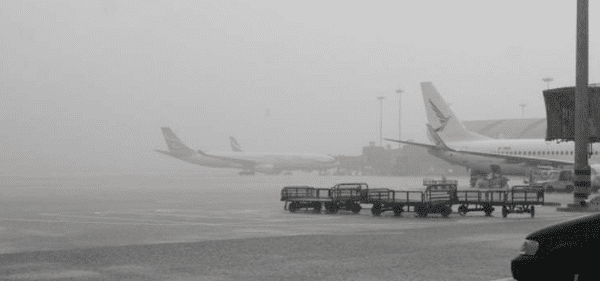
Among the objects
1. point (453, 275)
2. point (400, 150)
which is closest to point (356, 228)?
point (453, 275)

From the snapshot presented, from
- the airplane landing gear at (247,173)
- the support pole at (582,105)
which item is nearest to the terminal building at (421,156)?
the airplane landing gear at (247,173)

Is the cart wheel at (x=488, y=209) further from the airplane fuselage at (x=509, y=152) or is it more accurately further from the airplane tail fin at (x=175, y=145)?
the airplane tail fin at (x=175, y=145)

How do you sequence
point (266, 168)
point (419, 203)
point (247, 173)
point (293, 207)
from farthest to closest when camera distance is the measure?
point (247, 173) < point (266, 168) < point (293, 207) < point (419, 203)

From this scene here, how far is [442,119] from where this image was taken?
7781cm

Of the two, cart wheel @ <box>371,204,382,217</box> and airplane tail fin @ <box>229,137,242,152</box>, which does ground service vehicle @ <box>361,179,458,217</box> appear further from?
airplane tail fin @ <box>229,137,242,152</box>

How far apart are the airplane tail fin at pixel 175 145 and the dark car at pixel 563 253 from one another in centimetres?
13582

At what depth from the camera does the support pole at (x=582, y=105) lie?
34.5m

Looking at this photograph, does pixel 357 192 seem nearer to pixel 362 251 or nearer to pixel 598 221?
pixel 362 251

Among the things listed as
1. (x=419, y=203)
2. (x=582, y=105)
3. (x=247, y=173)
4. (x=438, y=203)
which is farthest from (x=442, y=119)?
(x=247, y=173)

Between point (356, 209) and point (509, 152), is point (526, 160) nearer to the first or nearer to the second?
point (509, 152)

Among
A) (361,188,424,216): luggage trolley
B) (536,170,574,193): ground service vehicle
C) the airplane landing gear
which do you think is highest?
the airplane landing gear

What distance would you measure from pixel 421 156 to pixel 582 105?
110 m

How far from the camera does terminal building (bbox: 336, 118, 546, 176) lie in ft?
451

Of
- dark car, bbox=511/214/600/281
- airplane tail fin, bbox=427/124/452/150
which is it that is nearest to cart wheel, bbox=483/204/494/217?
dark car, bbox=511/214/600/281
